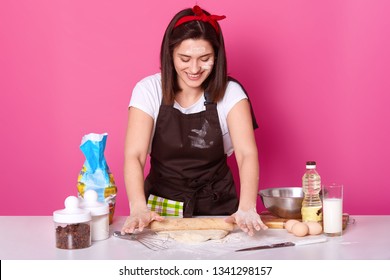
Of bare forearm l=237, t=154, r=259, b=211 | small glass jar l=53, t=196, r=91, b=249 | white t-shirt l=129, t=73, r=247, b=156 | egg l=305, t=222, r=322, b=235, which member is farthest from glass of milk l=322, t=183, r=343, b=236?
small glass jar l=53, t=196, r=91, b=249

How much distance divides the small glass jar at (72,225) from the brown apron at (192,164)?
739 mm

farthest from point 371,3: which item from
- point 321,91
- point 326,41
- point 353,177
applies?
point 353,177

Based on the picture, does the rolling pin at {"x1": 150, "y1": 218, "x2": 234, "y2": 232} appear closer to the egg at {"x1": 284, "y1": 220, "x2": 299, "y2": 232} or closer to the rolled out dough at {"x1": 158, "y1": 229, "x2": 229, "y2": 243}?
the rolled out dough at {"x1": 158, "y1": 229, "x2": 229, "y2": 243}

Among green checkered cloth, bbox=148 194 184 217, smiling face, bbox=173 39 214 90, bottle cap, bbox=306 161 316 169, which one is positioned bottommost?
green checkered cloth, bbox=148 194 184 217

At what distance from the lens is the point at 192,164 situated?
102 inches

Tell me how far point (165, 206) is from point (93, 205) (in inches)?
28.3

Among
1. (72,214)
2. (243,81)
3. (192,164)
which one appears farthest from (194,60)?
(243,81)

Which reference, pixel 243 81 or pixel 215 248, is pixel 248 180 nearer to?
pixel 215 248

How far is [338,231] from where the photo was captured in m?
1.92

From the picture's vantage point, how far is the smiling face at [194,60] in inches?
→ 92.5

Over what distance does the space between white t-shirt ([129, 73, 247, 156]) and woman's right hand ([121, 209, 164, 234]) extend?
0.55m

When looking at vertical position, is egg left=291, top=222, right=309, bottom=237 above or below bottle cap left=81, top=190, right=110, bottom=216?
below

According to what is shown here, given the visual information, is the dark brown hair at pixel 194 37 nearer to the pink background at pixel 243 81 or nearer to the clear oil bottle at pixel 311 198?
the clear oil bottle at pixel 311 198

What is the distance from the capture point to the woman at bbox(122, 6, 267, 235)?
7.70 ft
